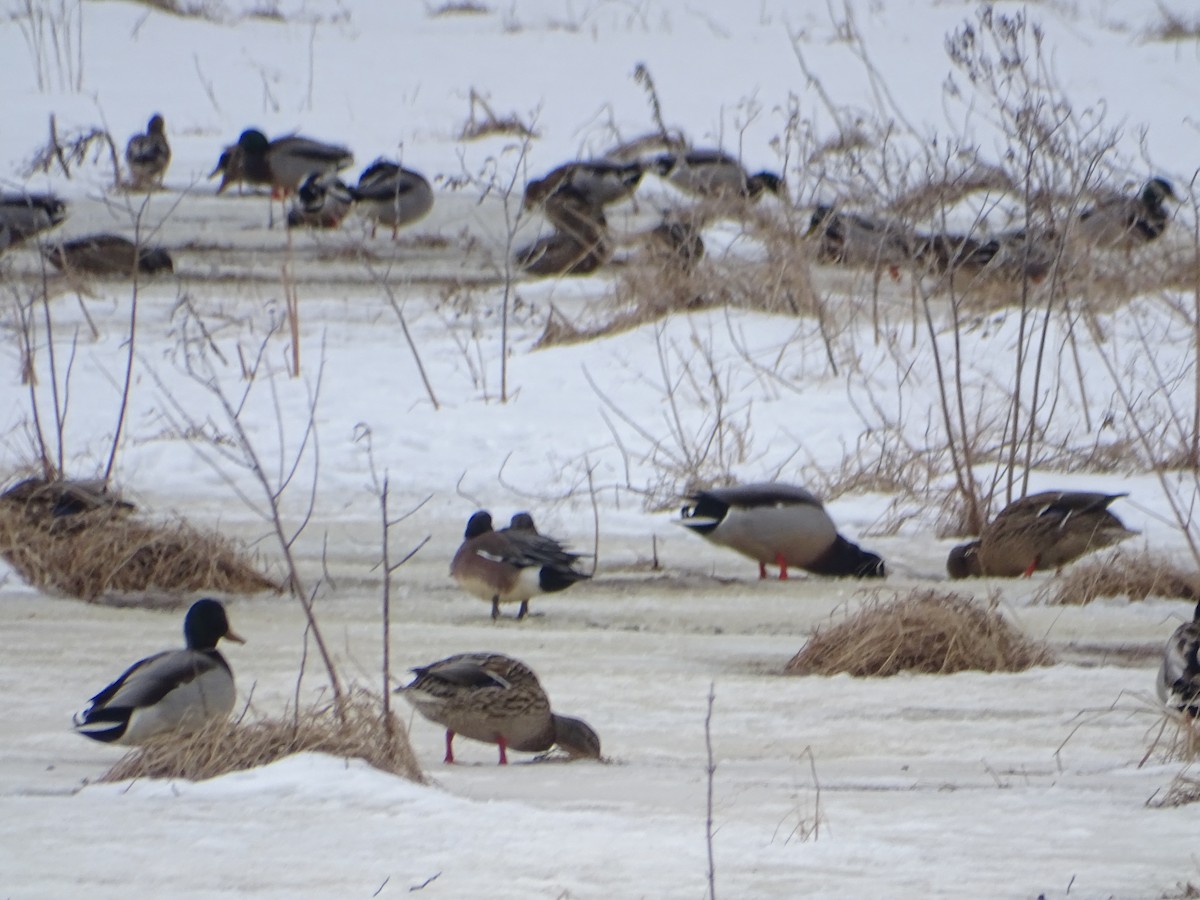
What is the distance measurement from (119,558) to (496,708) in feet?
8.81

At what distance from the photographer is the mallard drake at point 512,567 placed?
695 centimetres

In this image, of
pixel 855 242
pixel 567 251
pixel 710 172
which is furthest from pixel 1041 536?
pixel 710 172

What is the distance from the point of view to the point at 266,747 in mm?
4375

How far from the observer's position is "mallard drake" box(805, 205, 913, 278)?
38.7ft

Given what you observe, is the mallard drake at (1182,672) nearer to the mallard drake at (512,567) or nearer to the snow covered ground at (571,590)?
the snow covered ground at (571,590)

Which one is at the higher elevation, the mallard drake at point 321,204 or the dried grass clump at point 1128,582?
the mallard drake at point 321,204

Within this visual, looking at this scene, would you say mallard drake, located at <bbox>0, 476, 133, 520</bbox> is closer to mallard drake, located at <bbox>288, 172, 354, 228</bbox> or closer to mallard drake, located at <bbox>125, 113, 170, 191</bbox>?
mallard drake, located at <bbox>288, 172, 354, 228</bbox>

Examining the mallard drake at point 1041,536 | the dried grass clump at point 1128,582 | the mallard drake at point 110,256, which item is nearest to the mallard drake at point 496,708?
the dried grass clump at point 1128,582

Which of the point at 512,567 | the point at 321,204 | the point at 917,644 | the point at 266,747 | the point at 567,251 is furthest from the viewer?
the point at 321,204

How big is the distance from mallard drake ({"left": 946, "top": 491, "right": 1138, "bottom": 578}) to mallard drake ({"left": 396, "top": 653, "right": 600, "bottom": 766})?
302cm

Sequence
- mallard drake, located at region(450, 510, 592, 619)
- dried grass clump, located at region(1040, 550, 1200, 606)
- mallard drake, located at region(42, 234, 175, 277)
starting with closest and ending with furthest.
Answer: mallard drake, located at region(450, 510, 592, 619)
dried grass clump, located at region(1040, 550, 1200, 606)
mallard drake, located at region(42, 234, 175, 277)

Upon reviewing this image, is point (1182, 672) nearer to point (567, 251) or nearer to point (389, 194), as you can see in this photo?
point (567, 251)

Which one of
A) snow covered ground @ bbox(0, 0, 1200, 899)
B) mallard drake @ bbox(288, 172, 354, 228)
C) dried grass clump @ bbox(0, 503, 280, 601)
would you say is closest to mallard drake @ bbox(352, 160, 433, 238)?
mallard drake @ bbox(288, 172, 354, 228)

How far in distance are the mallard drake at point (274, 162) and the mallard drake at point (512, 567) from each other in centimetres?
1102
